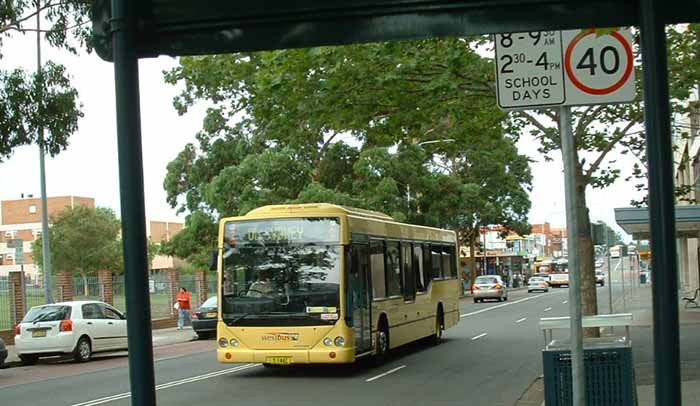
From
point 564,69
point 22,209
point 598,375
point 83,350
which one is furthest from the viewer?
point 22,209

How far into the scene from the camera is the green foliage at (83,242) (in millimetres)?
76000

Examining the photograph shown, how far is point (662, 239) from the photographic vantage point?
268 centimetres

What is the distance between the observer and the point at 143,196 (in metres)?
2.96

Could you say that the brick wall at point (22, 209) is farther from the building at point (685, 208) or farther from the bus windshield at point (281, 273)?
the bus windshield at point (281, 273)

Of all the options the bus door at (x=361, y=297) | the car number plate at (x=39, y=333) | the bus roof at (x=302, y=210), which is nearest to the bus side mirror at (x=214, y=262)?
the bus roof at (x=302, y=210)

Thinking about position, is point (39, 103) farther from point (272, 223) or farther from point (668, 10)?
point (668, 10)

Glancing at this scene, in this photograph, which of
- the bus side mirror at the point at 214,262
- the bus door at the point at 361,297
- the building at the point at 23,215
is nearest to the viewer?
the bus door at the point at 361,297

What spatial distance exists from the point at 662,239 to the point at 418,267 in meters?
20.2

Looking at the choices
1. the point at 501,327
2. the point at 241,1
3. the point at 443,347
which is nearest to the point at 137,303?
the point at 241,1

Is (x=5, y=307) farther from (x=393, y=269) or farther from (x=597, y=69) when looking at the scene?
(x=597, y=69)

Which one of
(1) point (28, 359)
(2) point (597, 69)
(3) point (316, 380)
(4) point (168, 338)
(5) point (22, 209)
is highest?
(5) point (22, 209)

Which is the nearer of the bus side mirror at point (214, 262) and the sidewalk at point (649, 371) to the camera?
the sidewalk at point (649, 371)

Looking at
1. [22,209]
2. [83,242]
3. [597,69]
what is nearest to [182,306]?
[597,69]

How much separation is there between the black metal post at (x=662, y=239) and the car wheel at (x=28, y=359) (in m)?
23.4
